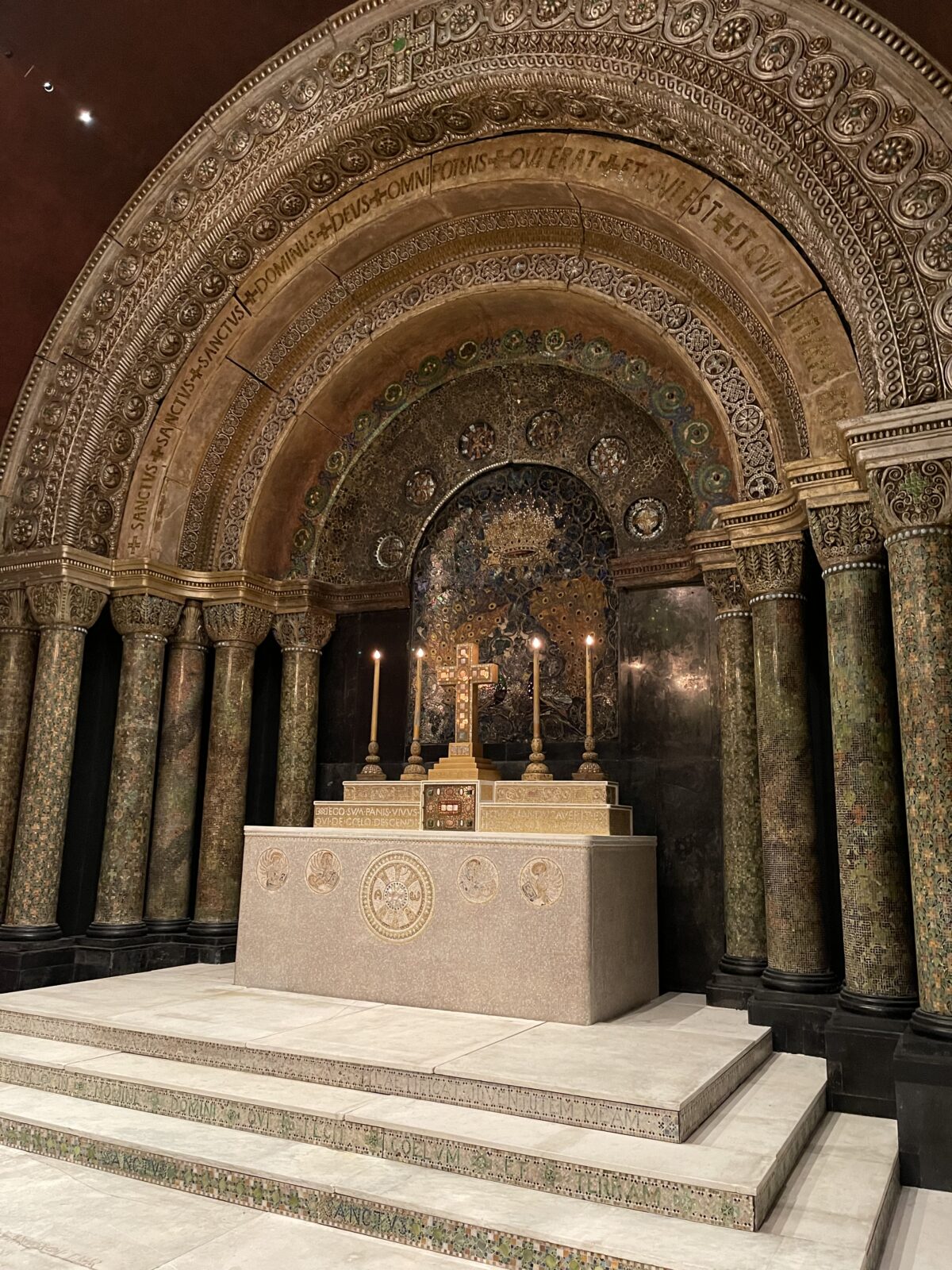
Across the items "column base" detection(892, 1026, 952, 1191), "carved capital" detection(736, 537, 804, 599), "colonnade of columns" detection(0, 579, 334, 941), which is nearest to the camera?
"column base" detection(892, 1026, 952, 1191)

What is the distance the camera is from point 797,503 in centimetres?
576

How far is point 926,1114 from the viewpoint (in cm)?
394

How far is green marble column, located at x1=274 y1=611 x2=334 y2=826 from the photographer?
26.2ft

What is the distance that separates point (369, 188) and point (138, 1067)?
6.47 meters

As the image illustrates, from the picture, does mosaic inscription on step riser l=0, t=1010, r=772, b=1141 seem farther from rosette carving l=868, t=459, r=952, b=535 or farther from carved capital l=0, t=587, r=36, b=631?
carved capital l=0, t=587, r=36, b=631

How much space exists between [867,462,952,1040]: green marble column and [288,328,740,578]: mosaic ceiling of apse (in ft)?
5.93

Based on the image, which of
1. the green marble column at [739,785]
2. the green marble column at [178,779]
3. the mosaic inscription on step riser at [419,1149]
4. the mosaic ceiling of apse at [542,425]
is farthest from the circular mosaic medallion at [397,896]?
the mosaic ceiling of apse at [542,425]

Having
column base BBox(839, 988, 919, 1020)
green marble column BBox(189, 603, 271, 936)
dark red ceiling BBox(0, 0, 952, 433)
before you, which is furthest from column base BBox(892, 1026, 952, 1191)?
dark red ceiling BBox(0, 0, 952, 433)

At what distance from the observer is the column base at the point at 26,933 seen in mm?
6832

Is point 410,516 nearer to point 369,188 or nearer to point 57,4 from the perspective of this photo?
point 369,188

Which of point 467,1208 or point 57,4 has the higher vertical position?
point 57,4

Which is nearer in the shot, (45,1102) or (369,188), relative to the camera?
(45,1102)

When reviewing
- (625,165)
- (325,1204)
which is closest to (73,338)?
(625,165)

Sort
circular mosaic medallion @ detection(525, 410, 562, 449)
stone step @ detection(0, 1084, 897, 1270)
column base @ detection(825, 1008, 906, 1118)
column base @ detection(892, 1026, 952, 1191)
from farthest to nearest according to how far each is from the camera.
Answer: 1. circular mosaic medallion @ detection(525, 410, 562, 449)
2. column base @ detection(825, 1008, 906, 1118)
3. column base @ detection(892, 1026, 952, 1191)
4. stone step @ detection(0, 1084, 897, 1270)
